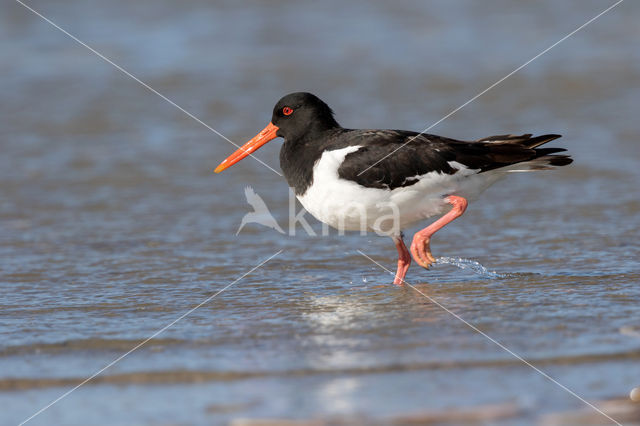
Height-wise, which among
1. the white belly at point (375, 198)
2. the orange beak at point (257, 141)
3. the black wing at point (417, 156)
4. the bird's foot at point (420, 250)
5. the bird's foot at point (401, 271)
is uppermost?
the orange beak at point (257, 141)

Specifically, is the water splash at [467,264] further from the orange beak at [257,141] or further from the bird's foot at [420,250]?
the orange beak at [257,141]

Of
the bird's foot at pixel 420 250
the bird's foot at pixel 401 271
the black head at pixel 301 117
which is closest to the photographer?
the bird's foot at pixel 420 250

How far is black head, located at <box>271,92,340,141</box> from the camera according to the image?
5926 mm

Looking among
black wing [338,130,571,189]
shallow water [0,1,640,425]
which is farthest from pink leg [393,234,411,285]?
black wing [338,130,571,189]

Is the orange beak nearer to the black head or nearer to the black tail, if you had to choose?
the black head

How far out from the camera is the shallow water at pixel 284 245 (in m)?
3.79

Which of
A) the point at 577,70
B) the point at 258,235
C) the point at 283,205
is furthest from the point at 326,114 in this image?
the point at 577,70

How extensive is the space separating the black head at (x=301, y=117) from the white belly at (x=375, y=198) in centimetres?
53

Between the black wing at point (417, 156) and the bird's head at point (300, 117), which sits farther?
the bird's head at point (300, 117)

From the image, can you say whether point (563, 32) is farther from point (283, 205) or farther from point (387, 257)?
point (387, 257)

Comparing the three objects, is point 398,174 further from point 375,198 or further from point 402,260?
point 402,260

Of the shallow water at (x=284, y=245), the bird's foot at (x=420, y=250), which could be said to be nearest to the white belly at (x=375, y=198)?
the bird's foot at (x=420, y=250)

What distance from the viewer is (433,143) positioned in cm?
557

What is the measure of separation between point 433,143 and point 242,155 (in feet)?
5.38
